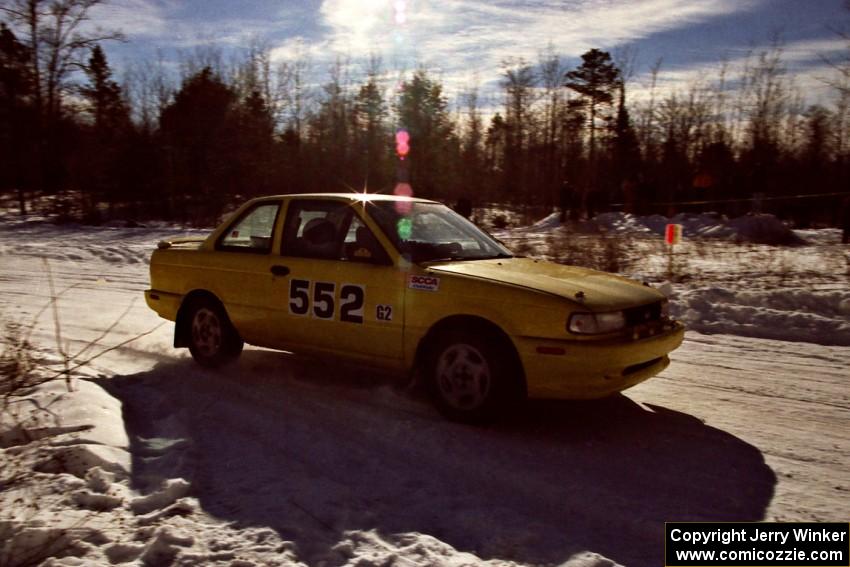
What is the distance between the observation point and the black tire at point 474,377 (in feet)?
14.4

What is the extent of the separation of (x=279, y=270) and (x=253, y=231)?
2.25 ft

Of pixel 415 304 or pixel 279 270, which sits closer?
pixel 415 304

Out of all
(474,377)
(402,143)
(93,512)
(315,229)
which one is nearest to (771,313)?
(474,377)

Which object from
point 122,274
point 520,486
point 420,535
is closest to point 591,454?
point 520,486

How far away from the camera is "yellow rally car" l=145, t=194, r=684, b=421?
4.26 meters

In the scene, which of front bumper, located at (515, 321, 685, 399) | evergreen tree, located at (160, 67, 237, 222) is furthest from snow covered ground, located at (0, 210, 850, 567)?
evergreen tree, located at (160, 67, 237, 222)

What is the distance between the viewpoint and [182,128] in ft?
111

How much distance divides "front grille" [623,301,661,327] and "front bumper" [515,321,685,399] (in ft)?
0.49

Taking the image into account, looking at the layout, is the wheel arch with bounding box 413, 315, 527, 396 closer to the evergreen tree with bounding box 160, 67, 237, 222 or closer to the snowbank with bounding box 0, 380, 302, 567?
the snowbank with bounding box 0, 380, 302, 567

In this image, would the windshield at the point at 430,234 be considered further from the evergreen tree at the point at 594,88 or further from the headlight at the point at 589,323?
the evergreen tree at the point at 594,88

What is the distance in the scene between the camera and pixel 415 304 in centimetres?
473

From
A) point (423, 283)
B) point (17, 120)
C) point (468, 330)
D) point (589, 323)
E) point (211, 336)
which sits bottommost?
point (211, 336)

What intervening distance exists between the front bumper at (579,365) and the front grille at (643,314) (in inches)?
5.9

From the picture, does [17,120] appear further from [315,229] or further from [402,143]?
[315,229]
